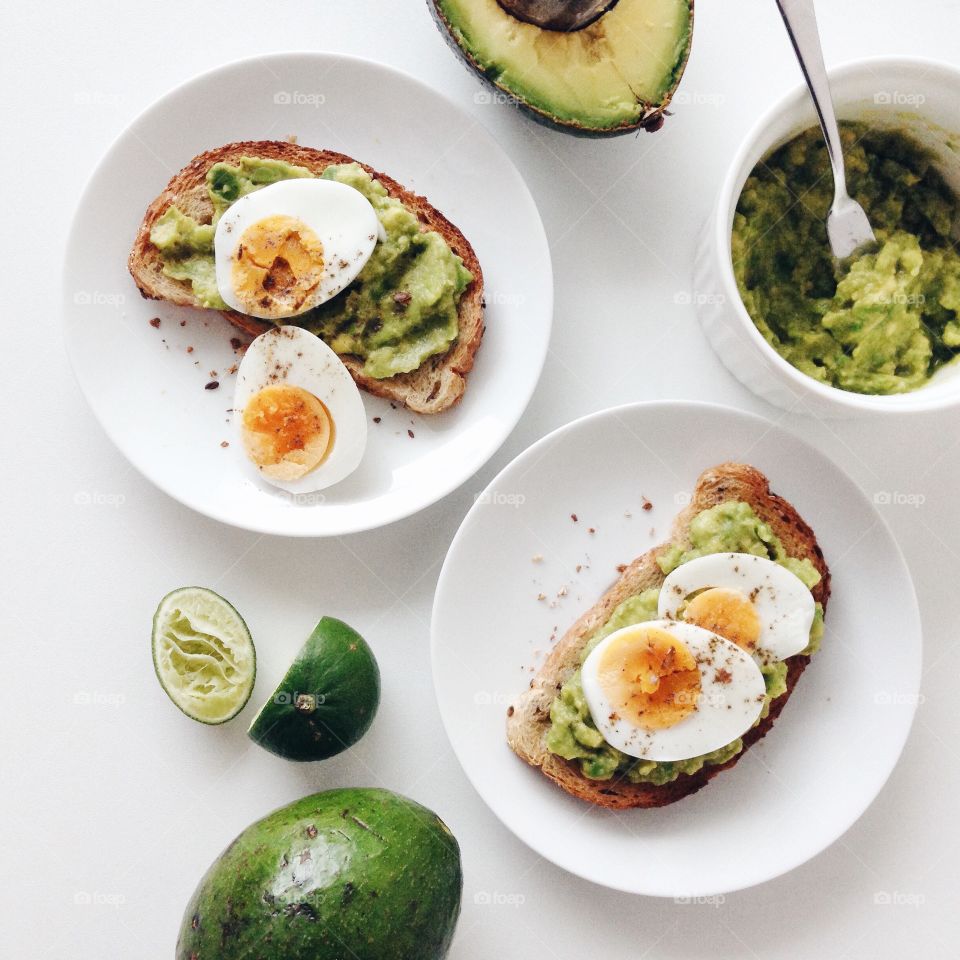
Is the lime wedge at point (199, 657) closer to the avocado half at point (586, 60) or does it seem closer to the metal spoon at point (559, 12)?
the avocado half at point (586, 60)

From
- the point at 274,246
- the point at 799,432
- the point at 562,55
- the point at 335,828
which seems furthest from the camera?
the point at 799,432

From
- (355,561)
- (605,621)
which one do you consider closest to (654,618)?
(605,621)

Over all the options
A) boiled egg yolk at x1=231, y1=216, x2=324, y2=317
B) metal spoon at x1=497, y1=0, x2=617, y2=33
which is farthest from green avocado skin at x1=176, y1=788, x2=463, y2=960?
metal spoon at x1=497, y1=0, x2=617, y2=33

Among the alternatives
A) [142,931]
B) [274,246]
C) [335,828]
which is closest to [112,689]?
[142,931]

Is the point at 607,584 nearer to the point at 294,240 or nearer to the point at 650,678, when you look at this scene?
the point at 650,678

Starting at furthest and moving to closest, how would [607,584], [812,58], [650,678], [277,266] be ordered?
[607,584] < [277,266] < [650,678] < [812,58]

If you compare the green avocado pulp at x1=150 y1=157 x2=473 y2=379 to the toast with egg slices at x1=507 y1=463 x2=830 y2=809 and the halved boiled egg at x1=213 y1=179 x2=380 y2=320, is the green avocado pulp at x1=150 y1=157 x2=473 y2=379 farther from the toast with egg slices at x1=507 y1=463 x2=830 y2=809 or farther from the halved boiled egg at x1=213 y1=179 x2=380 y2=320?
the toast with egg slices at x1=507 y1=463 x2=830 y2=809

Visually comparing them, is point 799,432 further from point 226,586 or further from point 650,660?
point 226,586

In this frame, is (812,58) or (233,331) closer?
(812,58)
